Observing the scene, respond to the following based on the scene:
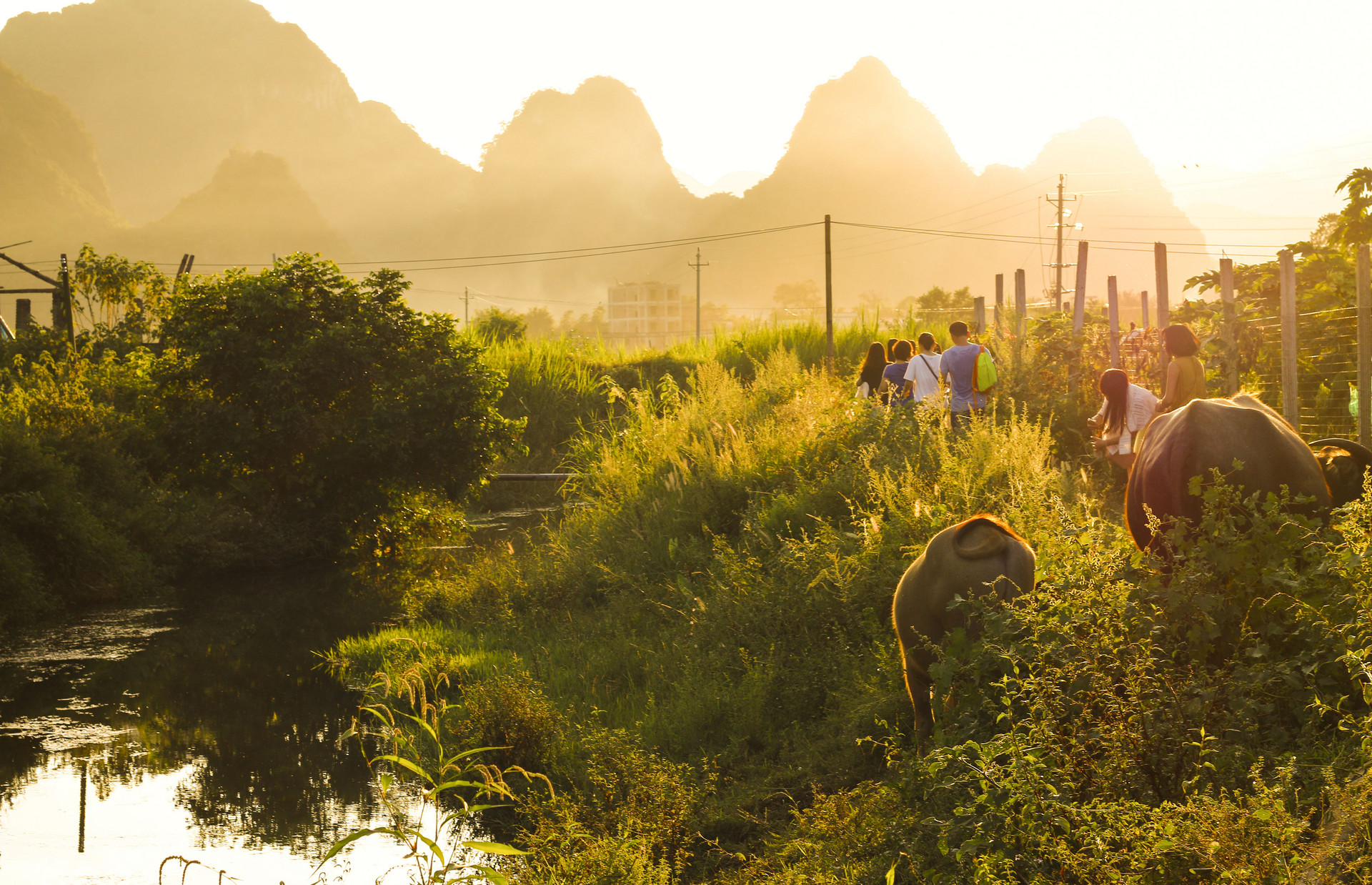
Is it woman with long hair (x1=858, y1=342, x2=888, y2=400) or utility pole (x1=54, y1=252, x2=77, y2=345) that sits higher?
utility pole (x1=54, y1=252, x2=77, y2=345)

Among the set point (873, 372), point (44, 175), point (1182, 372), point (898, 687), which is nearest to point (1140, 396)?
point (1182, 372)

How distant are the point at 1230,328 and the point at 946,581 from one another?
27.6 ft

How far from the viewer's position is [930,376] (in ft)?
35.9

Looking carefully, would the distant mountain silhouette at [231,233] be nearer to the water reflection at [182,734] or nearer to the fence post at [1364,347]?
the water reflection at [182,734]

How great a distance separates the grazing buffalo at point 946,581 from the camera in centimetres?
445

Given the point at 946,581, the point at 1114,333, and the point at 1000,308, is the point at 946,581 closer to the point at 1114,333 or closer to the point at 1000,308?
the point at 1114,333

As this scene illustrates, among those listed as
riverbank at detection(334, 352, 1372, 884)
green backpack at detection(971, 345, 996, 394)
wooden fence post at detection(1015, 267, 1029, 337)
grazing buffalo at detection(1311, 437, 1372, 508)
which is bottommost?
riverbank at detection(334, 352, 1372, 884)

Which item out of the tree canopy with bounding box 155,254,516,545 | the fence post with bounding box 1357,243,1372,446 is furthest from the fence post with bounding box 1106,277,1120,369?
the tree canopy with bounding box 155,254,516,545

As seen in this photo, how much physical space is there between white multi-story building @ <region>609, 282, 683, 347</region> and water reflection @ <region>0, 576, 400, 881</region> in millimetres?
137202

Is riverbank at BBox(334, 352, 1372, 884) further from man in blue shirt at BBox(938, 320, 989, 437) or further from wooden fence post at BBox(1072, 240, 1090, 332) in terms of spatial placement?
wooden fence post at BBox(1072, 240, 1090, 332)

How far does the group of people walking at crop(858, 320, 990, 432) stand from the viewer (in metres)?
10.4

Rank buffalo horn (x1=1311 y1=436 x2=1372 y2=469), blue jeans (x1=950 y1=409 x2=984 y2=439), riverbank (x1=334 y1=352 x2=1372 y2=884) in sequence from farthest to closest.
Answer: blue jeans (x1=950 y1=409 x2=984 y2=439)
buffalo horn (x1=1311 y1=436 x2=1372 y2=469)
riverbank (x1=334 y1=352 x2=1372 y2=884)

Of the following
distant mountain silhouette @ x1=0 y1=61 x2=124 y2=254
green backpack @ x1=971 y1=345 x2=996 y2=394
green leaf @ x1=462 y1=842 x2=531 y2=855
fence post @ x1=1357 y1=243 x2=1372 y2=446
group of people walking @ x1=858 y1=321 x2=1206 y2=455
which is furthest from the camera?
distant mountain silhouette @ x1=0 y1=61 x2=124 y2=254

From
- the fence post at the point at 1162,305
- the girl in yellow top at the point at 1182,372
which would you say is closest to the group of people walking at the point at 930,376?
the girl in yellow top at the point at 1182,372
